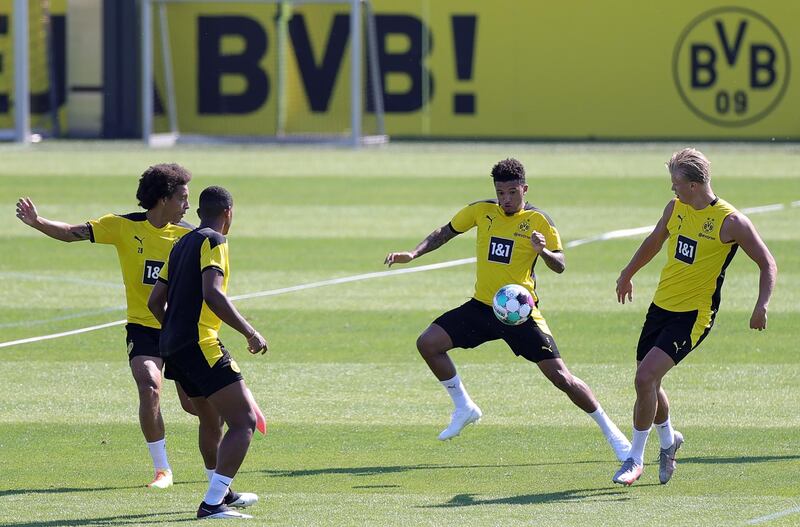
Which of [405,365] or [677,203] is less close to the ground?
[677,203]

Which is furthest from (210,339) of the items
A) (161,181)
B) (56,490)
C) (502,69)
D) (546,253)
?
(502,69)

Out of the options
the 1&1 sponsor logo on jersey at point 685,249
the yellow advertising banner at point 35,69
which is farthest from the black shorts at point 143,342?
the yellow advertising banner at point 35,69

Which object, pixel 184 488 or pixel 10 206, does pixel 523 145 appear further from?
pixel 184 488

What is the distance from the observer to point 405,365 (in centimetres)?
1217

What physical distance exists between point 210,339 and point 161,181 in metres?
1.22

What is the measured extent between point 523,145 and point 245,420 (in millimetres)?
24663

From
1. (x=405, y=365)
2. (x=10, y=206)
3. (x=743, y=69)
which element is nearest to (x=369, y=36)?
(x=743, y=69)

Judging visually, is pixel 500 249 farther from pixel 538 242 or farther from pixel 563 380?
pixel 563 380

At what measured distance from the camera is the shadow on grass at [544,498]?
7969 mm

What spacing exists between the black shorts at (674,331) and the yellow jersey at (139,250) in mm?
2998

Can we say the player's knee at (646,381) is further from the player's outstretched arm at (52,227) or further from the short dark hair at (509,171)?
the player's outstretched arm at (52,227)

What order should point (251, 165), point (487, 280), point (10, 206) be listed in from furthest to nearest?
point (251, 165), point (10, 206), point (487, 280)

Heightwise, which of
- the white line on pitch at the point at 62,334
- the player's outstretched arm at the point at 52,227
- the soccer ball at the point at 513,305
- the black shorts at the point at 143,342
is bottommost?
the white line on pitch at the point at 62,334

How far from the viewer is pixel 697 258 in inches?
341
